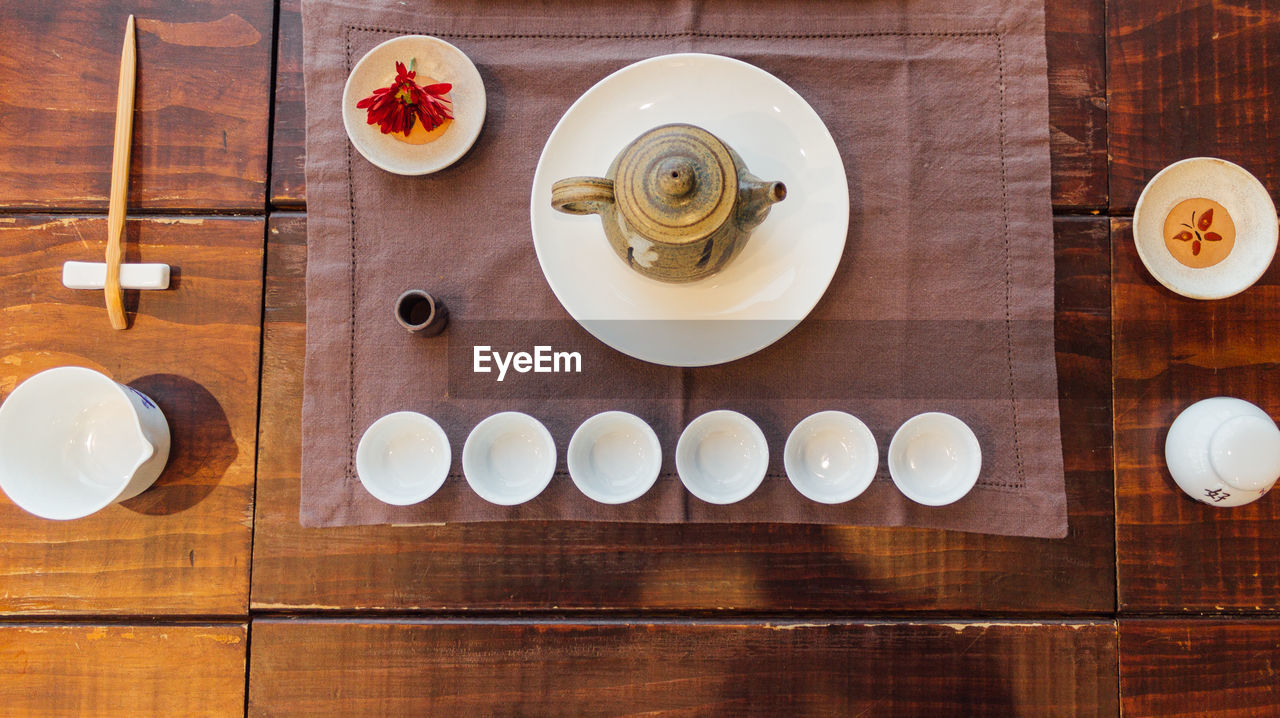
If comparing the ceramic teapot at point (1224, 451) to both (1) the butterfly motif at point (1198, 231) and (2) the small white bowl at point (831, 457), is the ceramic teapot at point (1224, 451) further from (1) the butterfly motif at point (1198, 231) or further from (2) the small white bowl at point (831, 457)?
(2) the small white bowl at point (831, 457)

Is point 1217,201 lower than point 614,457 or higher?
higher

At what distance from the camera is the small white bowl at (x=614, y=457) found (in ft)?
2.78

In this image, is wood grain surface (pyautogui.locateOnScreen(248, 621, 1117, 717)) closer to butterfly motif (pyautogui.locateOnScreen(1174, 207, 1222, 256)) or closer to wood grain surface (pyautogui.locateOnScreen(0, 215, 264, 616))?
wood grain surface (pyautogui.locateOnScreen(0, 215, 264, 616))

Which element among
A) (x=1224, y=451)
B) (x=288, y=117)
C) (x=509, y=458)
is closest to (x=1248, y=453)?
(x=1224, y=451)

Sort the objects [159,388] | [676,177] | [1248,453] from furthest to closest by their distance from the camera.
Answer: [159,388] < [1248,453] < [676,177]

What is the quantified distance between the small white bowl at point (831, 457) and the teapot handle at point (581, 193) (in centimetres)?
37

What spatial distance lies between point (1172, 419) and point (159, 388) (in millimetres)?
1334

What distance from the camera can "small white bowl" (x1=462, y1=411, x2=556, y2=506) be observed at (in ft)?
2.78

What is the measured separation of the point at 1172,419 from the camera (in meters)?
0.92

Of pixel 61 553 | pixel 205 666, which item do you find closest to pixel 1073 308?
pixel 205 666

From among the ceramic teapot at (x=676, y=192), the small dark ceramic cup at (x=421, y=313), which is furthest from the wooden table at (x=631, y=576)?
the ceramic teapot at (x=676, y=192)

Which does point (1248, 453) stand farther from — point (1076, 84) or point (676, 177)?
point (676, 177)

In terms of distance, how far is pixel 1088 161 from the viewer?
933 mm

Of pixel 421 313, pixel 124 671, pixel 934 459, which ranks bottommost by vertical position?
pixel 124 671
